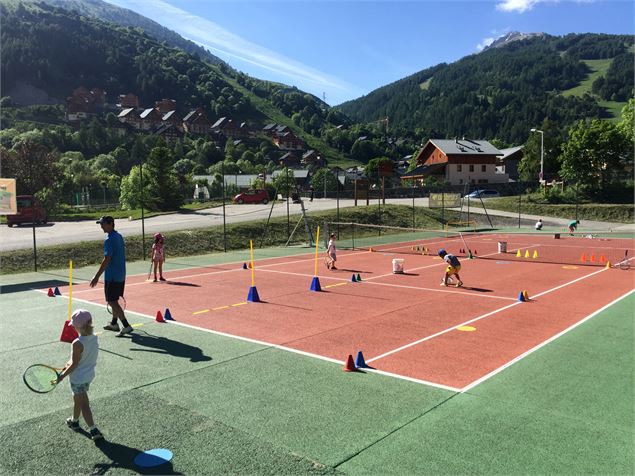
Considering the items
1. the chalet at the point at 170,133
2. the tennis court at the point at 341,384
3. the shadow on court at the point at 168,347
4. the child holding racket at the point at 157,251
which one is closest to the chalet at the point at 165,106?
the chalet at the point at 170,133

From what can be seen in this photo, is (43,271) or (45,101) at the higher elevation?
(45,101)

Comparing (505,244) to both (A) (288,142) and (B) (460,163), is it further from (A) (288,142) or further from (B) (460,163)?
(A) (288,142)

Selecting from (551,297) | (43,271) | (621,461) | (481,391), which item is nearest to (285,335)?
(481,391)

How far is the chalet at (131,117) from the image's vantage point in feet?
532

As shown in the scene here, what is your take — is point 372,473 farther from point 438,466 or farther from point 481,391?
point 481,391

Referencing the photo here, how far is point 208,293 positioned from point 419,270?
29.2ft

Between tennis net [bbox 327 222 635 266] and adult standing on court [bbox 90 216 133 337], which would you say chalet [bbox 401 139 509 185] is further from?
adult standing on court [bbox 90 216 133 337]

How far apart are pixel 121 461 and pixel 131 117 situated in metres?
176

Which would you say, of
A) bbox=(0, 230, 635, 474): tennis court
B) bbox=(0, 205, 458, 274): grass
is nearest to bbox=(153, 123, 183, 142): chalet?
bbox=(0, 205, 458, 274): grass

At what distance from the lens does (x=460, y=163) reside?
8525 cm

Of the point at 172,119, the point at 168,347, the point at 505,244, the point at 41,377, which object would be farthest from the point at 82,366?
the point at 172,119

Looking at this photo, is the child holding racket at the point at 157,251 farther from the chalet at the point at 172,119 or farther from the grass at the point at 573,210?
the chalet at the point at 172,119

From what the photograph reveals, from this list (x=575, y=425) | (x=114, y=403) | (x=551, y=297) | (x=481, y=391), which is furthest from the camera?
(x=551, y=297)

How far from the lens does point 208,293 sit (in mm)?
14758
